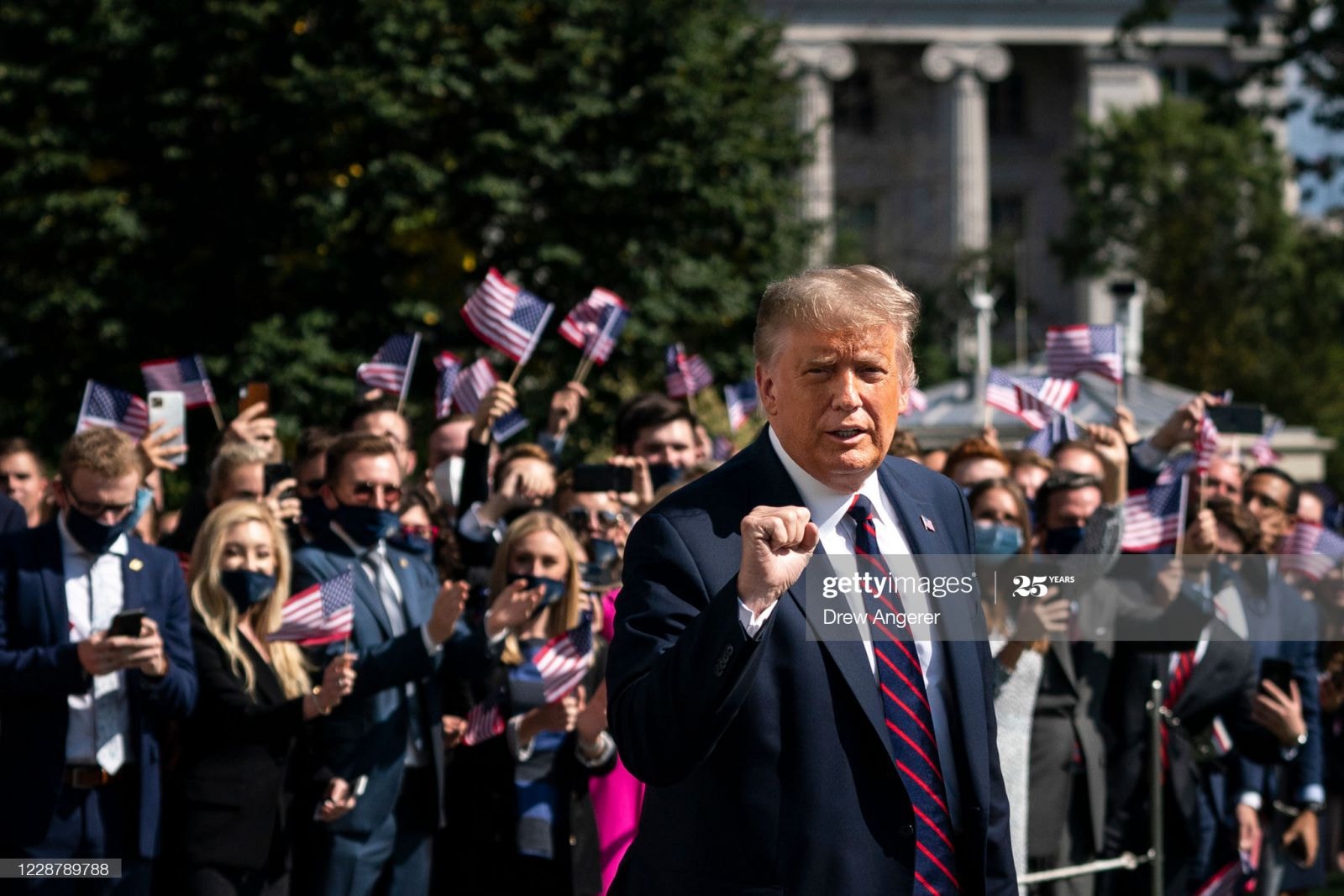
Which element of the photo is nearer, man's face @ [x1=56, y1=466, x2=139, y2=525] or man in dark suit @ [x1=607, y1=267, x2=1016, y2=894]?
man in dark suit @ [x1=607, y1=267, x2=1016, y2=894]

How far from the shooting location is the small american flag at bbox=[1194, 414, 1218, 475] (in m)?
8.48

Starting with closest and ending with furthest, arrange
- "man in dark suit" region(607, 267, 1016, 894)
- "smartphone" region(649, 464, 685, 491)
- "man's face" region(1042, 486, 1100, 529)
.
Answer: "man in dark suit" region(607, 267, 1016, 894), "man's face" region(1042, 486, 1100, 529), "smartphone" region(649, 464, 685, 491)

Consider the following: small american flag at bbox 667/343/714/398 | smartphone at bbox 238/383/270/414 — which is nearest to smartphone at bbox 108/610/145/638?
smartphone at bbox 238/383/270/414

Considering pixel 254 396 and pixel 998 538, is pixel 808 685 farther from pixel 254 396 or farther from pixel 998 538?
pixel 254 396

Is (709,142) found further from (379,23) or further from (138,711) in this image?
(138,711)

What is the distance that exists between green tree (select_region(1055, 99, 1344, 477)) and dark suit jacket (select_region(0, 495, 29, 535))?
31308 mm

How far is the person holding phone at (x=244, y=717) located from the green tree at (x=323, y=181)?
1405cm

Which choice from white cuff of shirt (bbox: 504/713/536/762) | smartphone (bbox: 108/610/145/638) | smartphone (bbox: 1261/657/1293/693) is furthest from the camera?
smartphone (bbox: 1261/657/1293/693)

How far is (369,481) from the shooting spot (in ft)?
24.2

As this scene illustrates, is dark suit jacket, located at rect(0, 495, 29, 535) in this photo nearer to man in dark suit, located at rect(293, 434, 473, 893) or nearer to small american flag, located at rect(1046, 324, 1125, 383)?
man in dark suit, located at rect(293, 434, 473, 893)

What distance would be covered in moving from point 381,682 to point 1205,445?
13.3 ft

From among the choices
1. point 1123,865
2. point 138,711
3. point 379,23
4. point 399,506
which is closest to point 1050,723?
point 1123,865

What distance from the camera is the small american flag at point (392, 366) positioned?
10.7 metres

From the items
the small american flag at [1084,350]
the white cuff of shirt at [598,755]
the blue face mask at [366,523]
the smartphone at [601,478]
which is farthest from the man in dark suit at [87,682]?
the small american flag at [1084,350]
